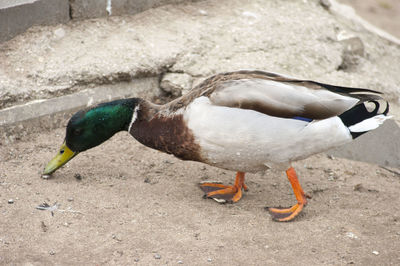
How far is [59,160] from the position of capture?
4.18 metres

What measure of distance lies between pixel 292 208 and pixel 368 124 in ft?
2.42

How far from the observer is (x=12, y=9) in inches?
192

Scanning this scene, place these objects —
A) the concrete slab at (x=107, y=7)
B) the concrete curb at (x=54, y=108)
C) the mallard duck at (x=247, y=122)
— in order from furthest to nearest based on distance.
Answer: the concrete slab at (x=107, y=7), the concrete curb at (x=54, y=108), the mallard duck at (x=247, y=122)

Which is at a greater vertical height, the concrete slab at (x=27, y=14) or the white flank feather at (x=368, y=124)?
the white flank feather at (x=368, y=124)

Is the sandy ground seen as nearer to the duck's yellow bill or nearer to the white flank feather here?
the duck's yellow bill

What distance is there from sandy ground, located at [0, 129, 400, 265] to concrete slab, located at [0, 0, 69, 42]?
917 millimetres

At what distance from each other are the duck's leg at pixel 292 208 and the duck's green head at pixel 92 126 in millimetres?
1140

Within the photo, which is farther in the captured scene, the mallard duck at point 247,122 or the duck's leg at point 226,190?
the duck's leg at point 226,190

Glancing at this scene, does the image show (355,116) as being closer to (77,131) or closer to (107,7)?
(77,131)

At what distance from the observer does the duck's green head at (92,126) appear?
13.4 ft

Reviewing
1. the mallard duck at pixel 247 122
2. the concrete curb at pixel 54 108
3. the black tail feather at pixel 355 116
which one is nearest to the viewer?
the mallard duck at pixel 247 122

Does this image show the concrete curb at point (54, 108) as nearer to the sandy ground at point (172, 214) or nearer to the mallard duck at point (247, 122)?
the sandy ground at point (172, 214)

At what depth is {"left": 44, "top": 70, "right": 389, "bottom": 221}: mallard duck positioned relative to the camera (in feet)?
12.3

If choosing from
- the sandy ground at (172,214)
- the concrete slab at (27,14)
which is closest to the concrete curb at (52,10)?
the concrete slab at (27,14)
